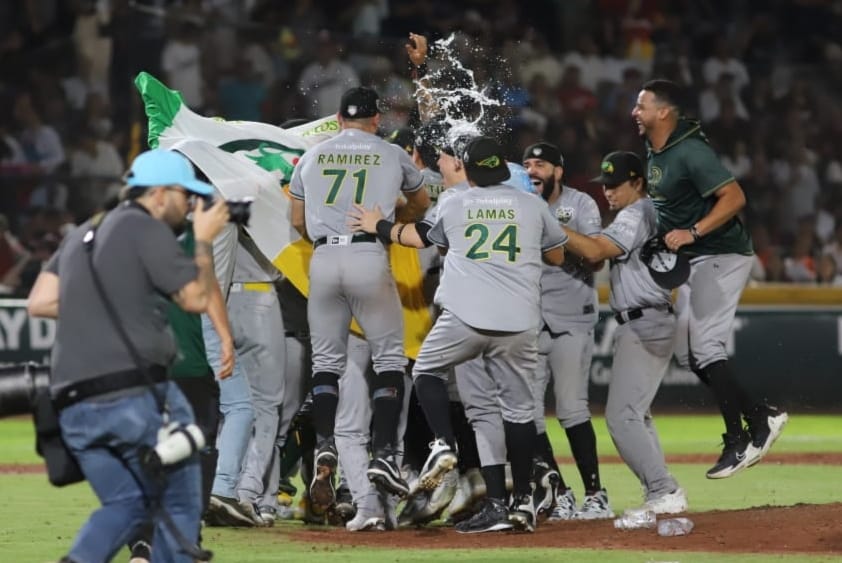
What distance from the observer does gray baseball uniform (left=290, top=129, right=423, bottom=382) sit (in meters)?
8.75

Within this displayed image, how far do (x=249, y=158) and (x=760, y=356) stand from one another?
8.65 m

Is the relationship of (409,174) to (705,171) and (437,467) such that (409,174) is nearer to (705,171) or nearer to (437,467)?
(705,171)

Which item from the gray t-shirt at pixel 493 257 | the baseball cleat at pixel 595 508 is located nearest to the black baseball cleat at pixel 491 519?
the baseball cleat at pixel 595 508

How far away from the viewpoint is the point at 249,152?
9.78 m

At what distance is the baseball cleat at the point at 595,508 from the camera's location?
9203 millimetres

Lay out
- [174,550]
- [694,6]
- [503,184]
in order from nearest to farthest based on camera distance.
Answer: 1. [174,550]
2. [503,184]
3. [694,6]

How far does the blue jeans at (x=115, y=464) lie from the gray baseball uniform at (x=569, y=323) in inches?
157

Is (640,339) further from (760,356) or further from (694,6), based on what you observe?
(694,6)

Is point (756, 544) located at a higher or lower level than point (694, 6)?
lower

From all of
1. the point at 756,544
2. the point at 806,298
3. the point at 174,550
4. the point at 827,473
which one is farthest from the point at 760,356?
the point at 174,550

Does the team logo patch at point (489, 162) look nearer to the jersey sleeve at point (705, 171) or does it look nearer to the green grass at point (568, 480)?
the jersey sleeve at point (705, 171)

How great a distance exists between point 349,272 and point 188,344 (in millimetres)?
1695

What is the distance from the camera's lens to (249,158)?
32.0 ft

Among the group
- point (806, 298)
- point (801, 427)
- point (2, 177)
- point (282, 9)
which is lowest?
point (801, 427)
